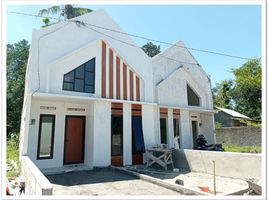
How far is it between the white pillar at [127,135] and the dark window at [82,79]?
80.6 inches

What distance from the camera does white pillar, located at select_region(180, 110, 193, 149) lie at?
1362cm

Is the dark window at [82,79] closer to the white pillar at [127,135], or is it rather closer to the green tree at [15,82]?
the white pillar at [127,135]

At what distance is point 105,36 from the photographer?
37.2 feet

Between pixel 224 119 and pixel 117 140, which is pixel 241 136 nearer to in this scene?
pixel 224 119

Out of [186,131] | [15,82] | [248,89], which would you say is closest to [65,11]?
[15,82]

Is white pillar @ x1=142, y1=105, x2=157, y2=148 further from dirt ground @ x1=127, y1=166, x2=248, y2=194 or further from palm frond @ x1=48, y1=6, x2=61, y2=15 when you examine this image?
palm frond @ x1=48, y1=6, x2=61, y2=15

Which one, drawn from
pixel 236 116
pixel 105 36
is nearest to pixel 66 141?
pixel 105 36

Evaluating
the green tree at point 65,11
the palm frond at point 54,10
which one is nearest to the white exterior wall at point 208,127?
the green tree at point 65,11

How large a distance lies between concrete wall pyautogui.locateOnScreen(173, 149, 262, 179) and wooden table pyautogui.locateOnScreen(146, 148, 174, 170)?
68cm

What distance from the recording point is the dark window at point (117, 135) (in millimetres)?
10719

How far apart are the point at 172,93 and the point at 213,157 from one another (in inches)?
219

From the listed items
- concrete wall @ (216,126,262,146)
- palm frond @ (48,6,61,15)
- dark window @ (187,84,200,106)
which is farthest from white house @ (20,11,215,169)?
palm frond @ (48,6,61,15)

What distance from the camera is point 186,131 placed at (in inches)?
548

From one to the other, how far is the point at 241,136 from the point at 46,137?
16451mm
